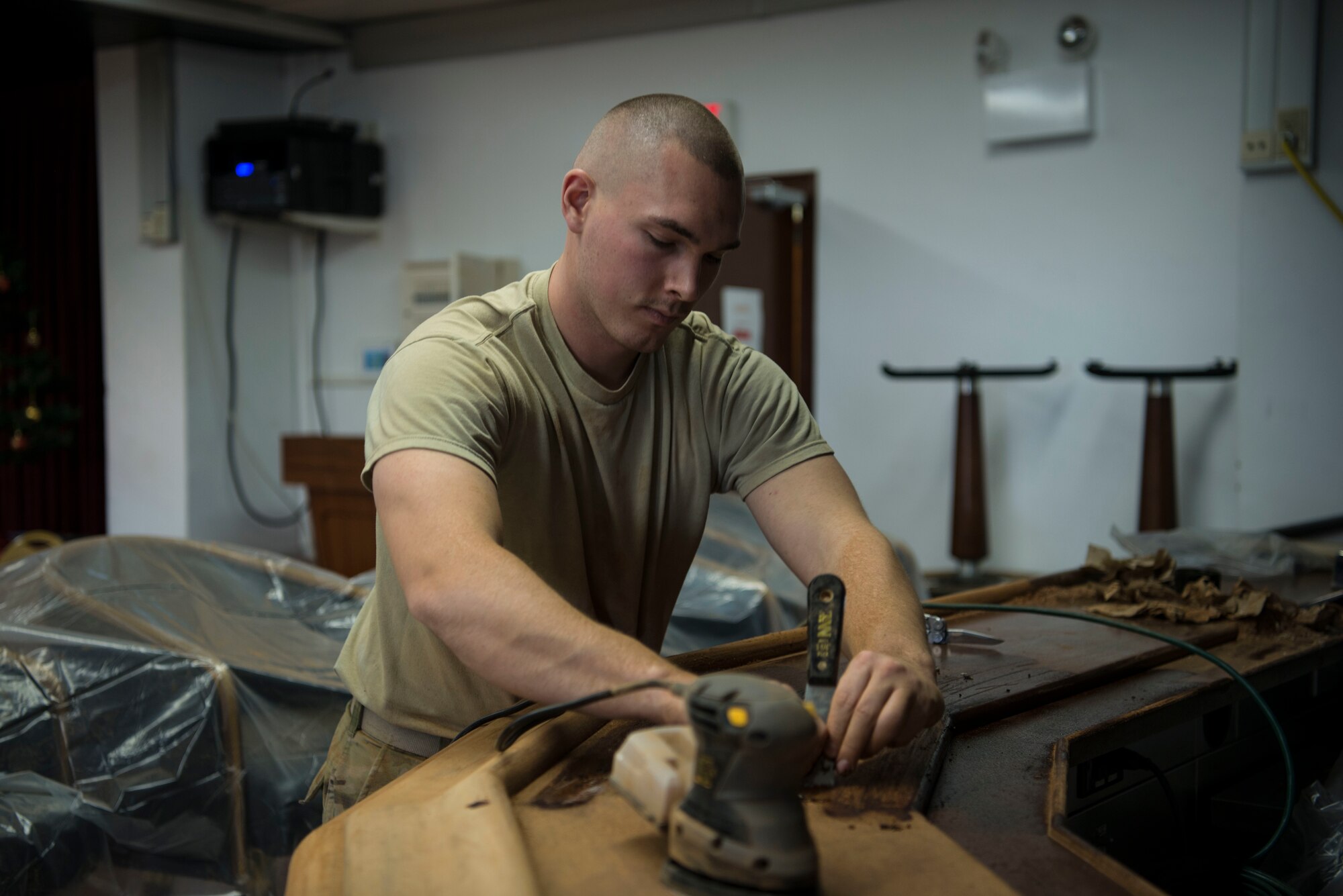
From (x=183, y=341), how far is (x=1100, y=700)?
4618 mm

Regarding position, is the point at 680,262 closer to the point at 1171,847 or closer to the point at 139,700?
the point at 1171,847

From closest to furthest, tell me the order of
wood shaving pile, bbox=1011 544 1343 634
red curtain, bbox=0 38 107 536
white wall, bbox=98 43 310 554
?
1. wood shaving pile, bbox=1011 544 1343 634
2. white wall, bbox=98 43 310 554
3. red curtain, bbox=0 38 107 536

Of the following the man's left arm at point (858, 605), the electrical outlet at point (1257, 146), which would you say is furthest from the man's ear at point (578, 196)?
the electrical outlet at point (1257, 146)

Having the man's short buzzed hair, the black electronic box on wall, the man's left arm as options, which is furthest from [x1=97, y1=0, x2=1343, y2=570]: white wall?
the man's short buzzed hair

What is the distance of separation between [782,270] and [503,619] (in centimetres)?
361

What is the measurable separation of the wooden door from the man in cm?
294

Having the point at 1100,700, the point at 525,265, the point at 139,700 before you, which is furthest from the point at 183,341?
the point at 1100,700

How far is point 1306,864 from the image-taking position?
4.36 feet

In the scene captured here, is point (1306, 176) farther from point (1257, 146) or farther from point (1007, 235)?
point (1007, 235)

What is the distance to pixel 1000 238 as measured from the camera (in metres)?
4.09

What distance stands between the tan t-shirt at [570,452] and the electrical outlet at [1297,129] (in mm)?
2478

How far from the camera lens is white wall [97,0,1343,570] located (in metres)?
3.23

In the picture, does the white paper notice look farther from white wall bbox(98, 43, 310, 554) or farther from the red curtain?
the red curtain

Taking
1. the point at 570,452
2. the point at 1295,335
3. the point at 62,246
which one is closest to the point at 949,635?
the point at 570,452
